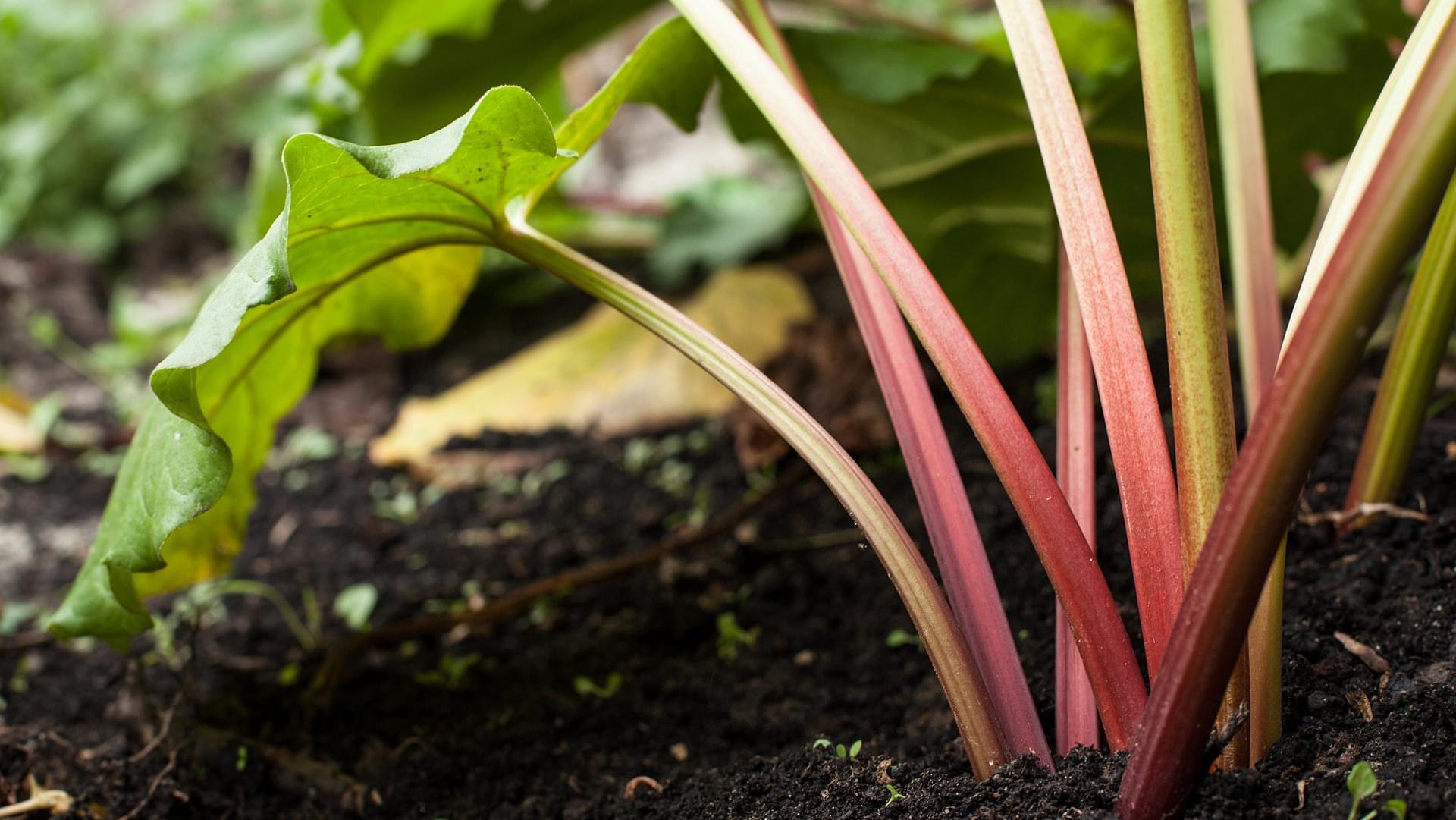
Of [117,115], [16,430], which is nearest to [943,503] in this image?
[16,430]

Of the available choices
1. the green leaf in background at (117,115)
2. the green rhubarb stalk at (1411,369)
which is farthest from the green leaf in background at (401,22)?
the green leaf in background at (117,115)

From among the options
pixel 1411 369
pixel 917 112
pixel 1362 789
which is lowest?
pixel 1362 789

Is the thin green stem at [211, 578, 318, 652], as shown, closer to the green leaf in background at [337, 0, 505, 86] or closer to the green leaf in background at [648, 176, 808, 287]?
the green leaf in background at [337, 0, 505, 86]

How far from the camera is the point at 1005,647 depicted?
35.5 inches

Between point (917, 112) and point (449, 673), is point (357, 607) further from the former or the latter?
point (917, 112)

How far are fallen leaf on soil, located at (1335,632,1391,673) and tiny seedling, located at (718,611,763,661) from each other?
66 centimetres

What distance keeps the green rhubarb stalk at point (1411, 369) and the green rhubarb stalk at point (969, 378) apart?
0.41 m

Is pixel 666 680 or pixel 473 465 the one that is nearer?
pixel 666 680

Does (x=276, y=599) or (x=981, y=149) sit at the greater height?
(x=981, y=149)

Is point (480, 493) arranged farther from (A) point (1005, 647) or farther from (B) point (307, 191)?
(A) point (1005, 647)

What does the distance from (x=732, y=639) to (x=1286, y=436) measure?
2.82 ft

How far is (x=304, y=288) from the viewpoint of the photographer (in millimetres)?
1216

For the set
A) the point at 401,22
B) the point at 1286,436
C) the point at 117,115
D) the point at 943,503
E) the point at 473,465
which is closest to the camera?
the point at 1286,436

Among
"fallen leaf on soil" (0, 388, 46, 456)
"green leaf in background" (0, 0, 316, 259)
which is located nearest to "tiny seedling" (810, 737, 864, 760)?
"fallen leaf on soil" (0, 388, 46, 456)
